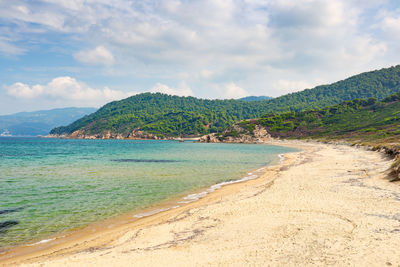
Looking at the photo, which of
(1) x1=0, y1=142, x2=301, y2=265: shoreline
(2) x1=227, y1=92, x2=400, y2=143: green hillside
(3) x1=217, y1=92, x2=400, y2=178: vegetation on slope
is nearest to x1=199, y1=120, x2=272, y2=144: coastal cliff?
(3) x1=217, y1=92, x2=400, y2=178: vegetation on slope

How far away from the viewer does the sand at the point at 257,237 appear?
7.84 metres

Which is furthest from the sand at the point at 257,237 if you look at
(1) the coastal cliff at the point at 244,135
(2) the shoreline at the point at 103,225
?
(1) the coastal cliff at the point at 244,135

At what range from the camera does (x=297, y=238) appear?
30.2 feet

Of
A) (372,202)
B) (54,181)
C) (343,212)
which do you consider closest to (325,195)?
(372,202)

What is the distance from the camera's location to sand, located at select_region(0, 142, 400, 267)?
784 cm

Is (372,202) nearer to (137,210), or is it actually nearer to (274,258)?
(274,258)

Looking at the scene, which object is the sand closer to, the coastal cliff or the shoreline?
the shoreline

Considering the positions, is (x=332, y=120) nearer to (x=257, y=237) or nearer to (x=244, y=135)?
(x=244, y=135)

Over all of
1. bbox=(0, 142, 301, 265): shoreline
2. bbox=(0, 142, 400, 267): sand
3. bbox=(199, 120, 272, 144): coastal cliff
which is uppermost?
bbox=(199, 120, 272, 144): coastal cliff

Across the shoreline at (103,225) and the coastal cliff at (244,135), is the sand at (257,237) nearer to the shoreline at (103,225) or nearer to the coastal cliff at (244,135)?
the shoreline at (103,225)

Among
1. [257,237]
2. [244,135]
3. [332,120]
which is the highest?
[332,120]

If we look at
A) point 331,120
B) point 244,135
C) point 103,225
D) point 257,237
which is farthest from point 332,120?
point 103,225

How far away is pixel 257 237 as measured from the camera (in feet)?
31.7

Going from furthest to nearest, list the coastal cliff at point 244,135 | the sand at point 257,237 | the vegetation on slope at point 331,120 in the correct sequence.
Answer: the coastal cliff at point 244,135 < the vegetation on slope at point 331,120 < the sand at point 257,237
